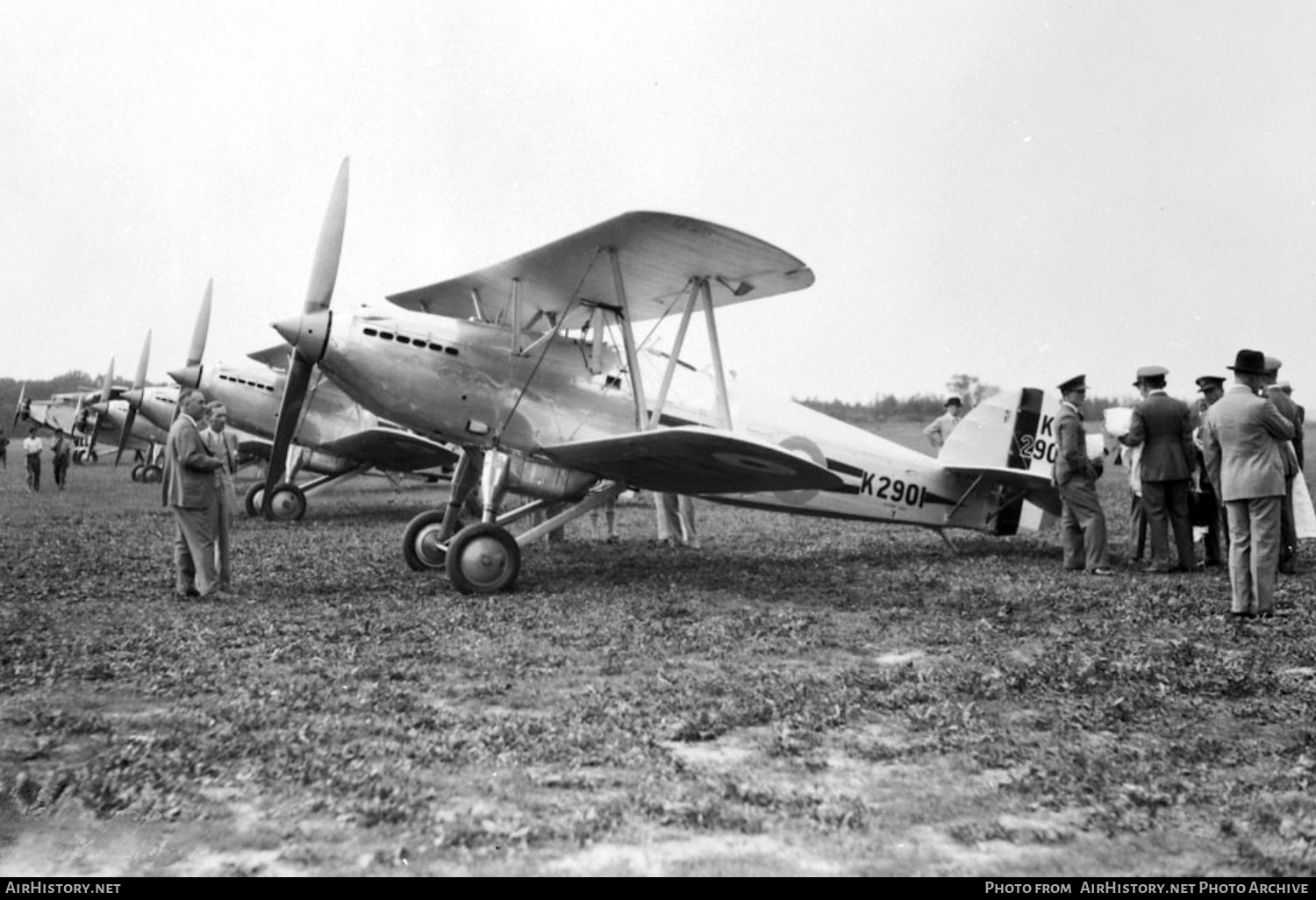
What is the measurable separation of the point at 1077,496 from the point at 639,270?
4814 mm

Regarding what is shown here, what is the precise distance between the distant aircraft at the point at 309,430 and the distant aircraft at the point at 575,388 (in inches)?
234

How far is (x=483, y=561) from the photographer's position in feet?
25.2

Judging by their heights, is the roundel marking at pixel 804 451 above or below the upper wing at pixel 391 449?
below

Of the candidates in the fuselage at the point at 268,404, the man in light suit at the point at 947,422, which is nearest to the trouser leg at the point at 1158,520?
the man in light suit at the point at 947,422

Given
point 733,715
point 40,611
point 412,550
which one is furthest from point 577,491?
point 733,715

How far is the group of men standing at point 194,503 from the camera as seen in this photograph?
7.57m

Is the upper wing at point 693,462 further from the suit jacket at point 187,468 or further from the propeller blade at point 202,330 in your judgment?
the propeller blade at point 202,330

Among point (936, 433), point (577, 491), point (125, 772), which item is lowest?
point (125, 772)

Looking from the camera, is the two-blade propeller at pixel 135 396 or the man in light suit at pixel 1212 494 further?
the two-blade propeller at pixel 135 396

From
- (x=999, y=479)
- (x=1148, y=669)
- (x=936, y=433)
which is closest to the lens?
(x=1148, y=669)

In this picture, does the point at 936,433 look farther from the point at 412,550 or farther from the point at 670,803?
the point at 670,803

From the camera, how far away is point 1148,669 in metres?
4.85

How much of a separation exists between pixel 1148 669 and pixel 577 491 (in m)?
5.33

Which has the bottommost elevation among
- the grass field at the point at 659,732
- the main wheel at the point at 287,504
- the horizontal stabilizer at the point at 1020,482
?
the grass field at the point at 659,732
